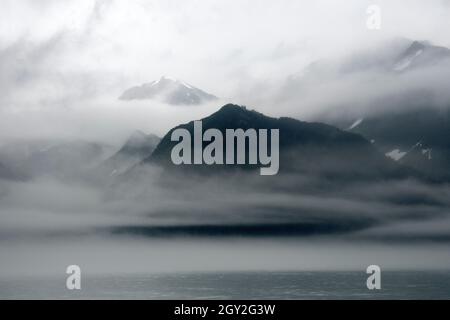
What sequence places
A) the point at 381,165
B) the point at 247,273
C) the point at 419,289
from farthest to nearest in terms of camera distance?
the point at 419,289, the point at 381,165, the point at 247,273

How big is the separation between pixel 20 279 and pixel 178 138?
54.5 ft

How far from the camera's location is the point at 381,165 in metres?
54.7
